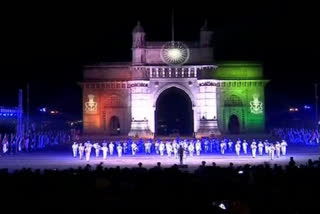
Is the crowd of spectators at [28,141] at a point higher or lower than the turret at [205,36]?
lower

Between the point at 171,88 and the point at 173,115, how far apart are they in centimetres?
418

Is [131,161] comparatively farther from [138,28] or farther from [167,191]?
[167,191]

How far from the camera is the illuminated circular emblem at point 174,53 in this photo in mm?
44250

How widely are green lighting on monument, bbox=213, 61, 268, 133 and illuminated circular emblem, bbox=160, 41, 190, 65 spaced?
3970 millimetres

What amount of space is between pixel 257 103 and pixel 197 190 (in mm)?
37015

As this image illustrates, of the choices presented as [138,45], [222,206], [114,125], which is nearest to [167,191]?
[222,206]

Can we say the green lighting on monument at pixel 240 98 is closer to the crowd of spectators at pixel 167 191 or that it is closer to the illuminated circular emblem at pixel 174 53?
the illuminated circular emblem at pixel 174 53

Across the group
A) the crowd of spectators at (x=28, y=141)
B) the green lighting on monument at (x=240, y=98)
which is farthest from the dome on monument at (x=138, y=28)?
the crowd of spectators at (x=28, y=141)

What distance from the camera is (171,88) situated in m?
47.8

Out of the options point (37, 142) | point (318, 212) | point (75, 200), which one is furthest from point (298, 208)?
point (37, 142)

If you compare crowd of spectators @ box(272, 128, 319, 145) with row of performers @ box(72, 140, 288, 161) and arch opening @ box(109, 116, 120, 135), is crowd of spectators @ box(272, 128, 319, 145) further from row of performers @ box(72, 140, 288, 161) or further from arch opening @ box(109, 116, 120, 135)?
arch opening @ box(109, 116, 120, 135)

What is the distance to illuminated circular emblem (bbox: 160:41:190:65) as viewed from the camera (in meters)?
44.2

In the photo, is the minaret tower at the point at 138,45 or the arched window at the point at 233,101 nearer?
the minaret tower at the point at 138,45

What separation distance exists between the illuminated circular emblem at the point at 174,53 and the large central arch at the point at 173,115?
5.94 meters
